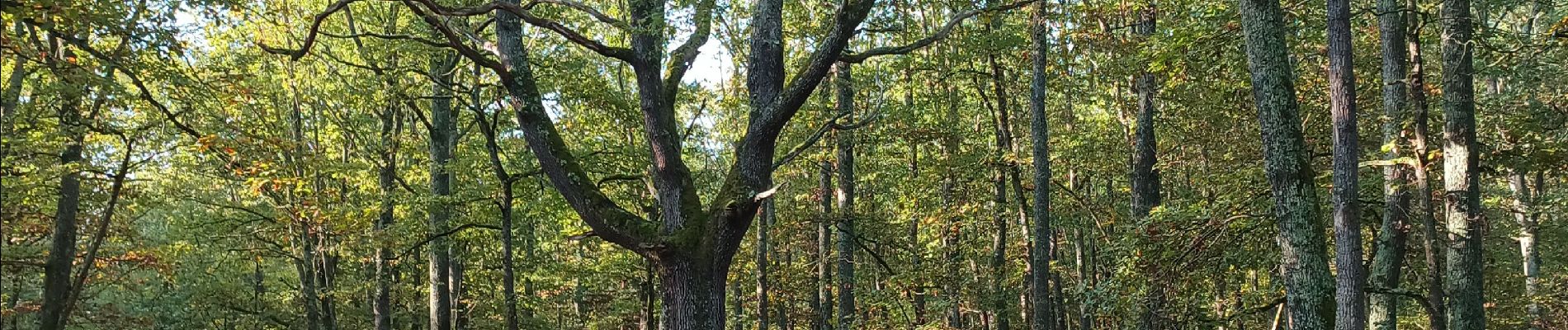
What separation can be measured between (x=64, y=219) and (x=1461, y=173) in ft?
54.5

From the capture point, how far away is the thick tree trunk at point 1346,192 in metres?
7.13

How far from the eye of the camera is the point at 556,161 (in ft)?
26.2

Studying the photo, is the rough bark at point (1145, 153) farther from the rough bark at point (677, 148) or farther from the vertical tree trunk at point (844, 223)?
the rough bark at point (677, 148)

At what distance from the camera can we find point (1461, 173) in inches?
376

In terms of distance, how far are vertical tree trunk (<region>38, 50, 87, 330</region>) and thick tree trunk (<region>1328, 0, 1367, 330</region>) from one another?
35.0 feet

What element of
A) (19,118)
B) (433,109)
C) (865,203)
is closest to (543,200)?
(433,109)

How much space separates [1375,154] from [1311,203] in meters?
7.26

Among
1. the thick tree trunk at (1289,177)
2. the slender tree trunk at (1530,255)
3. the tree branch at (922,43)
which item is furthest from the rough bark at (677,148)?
the slender tree trunk at (1530,255)

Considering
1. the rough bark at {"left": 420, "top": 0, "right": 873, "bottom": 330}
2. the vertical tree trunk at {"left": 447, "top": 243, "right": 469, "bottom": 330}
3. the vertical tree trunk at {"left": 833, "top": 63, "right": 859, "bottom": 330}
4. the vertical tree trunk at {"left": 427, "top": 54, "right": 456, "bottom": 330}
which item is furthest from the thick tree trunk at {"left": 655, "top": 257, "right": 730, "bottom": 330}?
the vertical tree trunk at {"left": 447, "top": 243, "right": 469, "bottom": 330}

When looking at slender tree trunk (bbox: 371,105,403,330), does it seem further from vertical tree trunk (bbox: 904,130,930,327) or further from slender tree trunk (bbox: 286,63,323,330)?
vertical tree trunk (bbox: 904,130,930,327)

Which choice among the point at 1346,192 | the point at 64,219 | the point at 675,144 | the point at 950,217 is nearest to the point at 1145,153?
the point at 950,217

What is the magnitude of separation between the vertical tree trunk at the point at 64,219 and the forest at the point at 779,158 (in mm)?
66

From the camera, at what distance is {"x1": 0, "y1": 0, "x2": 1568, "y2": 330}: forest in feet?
24.9

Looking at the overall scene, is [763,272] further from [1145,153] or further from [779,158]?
[1145,153]
